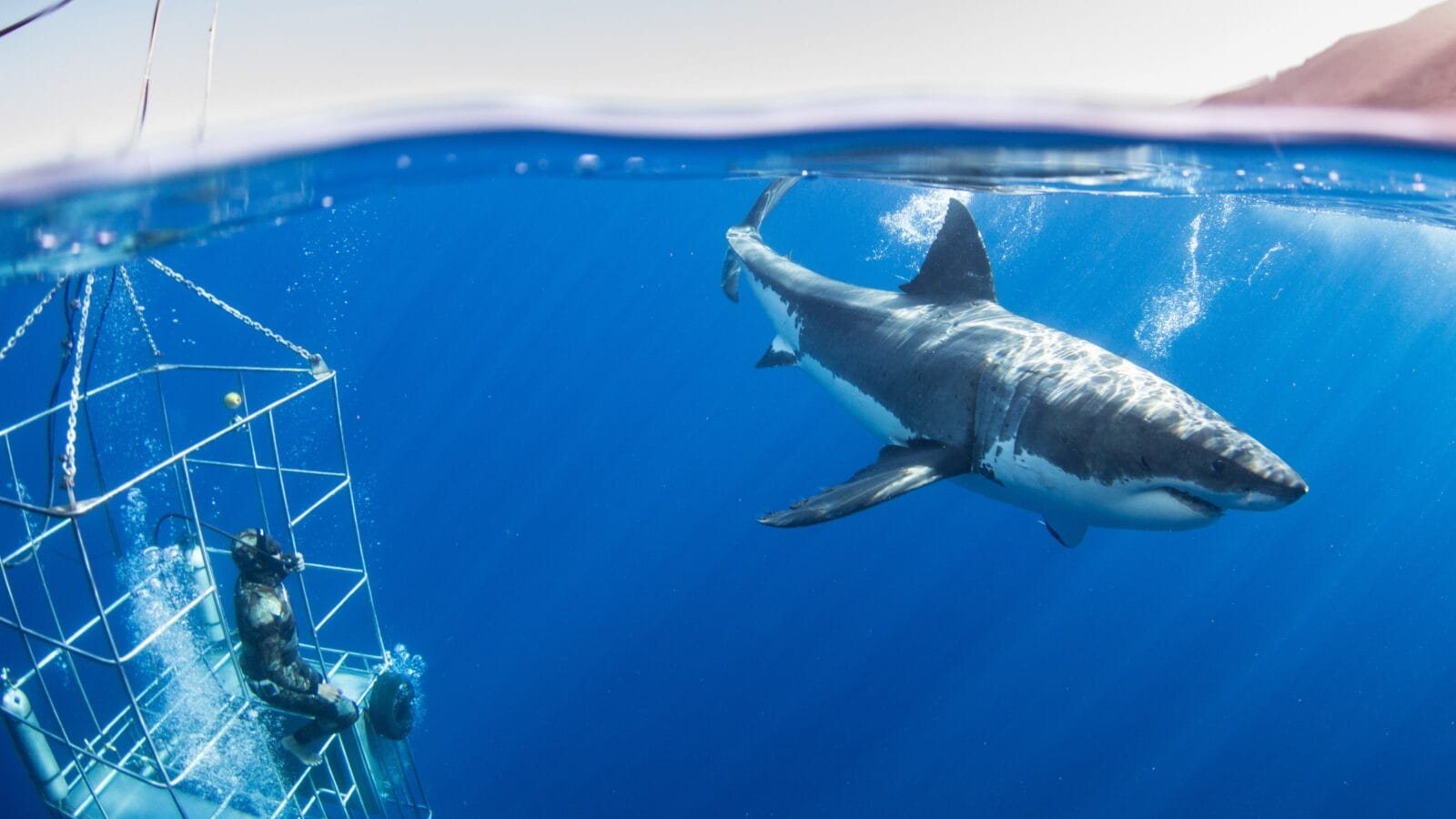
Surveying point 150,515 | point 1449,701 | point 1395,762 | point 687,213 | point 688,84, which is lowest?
point 1395,762

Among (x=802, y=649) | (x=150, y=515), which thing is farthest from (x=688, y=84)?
(x=150, y=515)

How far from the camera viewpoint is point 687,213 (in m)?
31.9

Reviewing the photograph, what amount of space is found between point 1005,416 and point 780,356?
3.38 m

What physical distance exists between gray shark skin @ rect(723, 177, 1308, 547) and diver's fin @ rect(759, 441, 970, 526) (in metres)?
0.01

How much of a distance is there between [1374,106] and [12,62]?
7406mm

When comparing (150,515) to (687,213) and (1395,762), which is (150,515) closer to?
(687,213)

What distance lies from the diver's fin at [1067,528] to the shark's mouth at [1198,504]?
1167mm

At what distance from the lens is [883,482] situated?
4.29m

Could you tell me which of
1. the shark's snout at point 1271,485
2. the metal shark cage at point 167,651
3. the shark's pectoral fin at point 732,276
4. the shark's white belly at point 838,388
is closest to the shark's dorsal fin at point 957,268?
the shark's white belly at point 838,388

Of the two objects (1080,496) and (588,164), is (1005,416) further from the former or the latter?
(588,164)

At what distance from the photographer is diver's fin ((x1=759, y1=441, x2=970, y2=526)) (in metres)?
3.99

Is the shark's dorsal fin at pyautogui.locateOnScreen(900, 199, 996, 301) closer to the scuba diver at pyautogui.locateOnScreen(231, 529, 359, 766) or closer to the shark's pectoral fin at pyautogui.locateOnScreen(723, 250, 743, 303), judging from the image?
the shark's pectoral fin at pyautogui.locateOnScreen(723, 250, 743, 303)

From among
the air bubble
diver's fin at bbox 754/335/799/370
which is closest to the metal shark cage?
the air bubble

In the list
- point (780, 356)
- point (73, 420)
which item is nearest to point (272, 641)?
point (73, 420)
